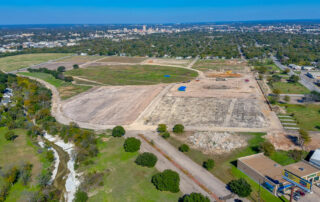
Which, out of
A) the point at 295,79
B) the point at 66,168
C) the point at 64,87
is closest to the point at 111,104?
the point at 64,87

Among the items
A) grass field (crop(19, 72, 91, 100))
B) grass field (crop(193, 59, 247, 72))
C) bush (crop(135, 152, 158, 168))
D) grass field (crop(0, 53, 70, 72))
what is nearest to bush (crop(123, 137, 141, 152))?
bush (crop(135, 152, 158, 168))

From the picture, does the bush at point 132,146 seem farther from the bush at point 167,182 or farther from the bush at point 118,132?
the bush at point 167,182

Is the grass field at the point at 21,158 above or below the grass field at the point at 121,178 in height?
below

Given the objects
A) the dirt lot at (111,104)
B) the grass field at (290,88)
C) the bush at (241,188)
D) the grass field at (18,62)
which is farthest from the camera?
the grass field at (18,62)

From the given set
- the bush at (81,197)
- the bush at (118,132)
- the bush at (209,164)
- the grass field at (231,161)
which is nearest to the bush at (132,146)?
the bush at (118,132)

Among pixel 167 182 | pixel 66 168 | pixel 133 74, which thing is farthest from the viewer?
pixel 133 74

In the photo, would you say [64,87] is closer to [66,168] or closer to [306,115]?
[66,168]
